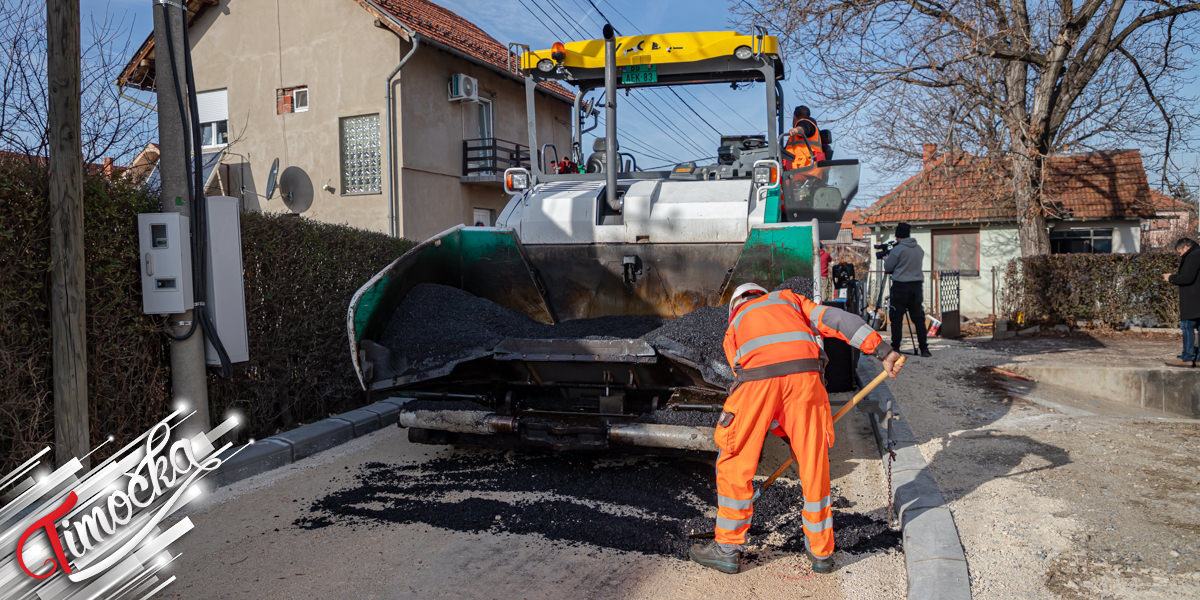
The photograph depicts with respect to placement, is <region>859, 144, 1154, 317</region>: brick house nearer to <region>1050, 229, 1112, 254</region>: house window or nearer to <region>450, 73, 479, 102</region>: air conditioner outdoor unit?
<region>1050, 229, 1112, 254</region>: house window

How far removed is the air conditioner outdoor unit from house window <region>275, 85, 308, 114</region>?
3.22m

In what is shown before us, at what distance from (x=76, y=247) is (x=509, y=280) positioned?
8.39ft

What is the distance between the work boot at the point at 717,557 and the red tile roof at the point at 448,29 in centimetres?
1225

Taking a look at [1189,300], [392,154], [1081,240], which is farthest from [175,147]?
[1081,240]

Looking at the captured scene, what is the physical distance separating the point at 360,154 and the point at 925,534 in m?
15.1

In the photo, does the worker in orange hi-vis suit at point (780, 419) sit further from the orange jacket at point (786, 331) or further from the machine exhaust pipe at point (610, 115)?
the machine exhaust pipe at point (610, 115)

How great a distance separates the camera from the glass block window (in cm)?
1614

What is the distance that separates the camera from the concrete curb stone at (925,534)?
2.98m

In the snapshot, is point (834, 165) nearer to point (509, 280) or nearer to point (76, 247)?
point (509, 280)

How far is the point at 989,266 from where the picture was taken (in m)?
16.5

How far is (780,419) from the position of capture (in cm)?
341

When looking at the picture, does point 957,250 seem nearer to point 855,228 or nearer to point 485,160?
point 855,228

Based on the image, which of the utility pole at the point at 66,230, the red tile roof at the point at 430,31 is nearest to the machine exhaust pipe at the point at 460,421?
the utility pole at the point at 66,230

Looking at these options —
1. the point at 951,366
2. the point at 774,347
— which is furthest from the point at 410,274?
the point at 951,366
